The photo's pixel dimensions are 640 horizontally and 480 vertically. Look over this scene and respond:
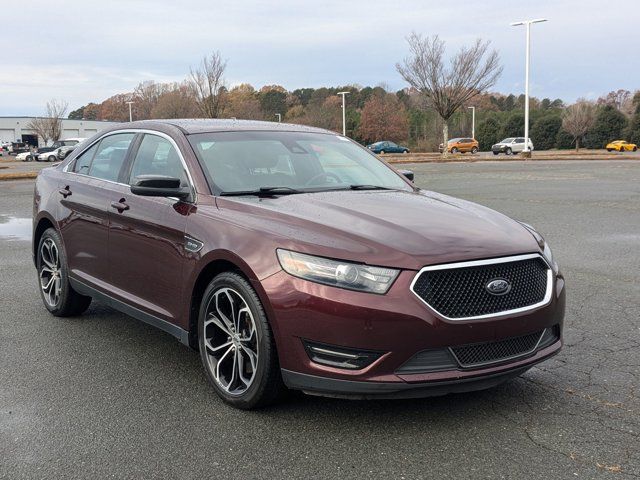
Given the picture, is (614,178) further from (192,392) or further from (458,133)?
(458,133)

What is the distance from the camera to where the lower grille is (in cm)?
312

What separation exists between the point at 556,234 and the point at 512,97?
116 metres

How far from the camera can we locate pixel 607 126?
6944 centimetres

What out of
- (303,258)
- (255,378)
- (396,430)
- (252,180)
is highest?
(252,180)

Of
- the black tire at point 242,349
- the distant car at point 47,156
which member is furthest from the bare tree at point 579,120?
the black tire at point 242,349

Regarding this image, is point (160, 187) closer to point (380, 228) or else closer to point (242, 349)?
point (242, 349)

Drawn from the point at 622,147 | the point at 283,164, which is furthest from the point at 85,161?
the point at 622,147

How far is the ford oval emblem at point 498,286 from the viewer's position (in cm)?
317

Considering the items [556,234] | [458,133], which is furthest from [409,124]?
[556,234]

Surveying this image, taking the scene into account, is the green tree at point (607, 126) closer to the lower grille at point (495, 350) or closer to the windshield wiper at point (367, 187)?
the windshield wiper at point (367, 187)

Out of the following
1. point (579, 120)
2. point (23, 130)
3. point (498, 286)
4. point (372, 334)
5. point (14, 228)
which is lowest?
point (14, 228)

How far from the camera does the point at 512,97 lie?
4648 inches

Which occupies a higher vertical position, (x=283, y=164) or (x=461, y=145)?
(x=461, y=145)

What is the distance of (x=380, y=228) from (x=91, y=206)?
104 inches
